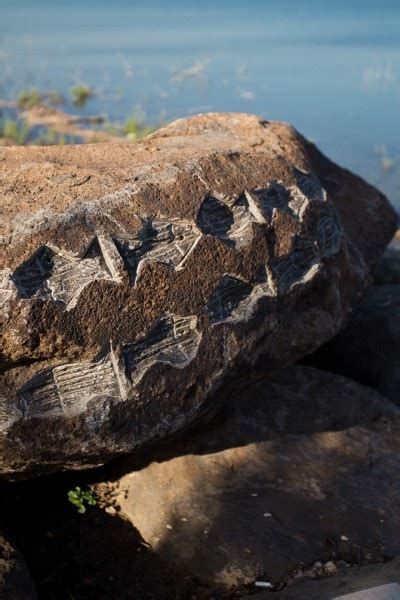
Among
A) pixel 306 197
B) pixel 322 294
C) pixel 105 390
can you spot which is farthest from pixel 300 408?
pixel 105 390

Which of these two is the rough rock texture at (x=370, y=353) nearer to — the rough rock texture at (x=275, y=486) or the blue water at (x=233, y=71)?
the rough rock texture at (x=275, y=486)

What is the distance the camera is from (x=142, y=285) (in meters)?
2.46

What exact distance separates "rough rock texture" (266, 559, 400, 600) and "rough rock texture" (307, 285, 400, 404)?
121cm

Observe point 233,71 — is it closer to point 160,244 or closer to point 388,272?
point 388,272

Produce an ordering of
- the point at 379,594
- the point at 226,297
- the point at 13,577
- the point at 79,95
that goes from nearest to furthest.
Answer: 1. the point at 379,594
2. the point at 13,577
3. the point at 226,297
4. the point at 79,95

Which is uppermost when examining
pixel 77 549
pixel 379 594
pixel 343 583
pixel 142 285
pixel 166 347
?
pixel 142 285

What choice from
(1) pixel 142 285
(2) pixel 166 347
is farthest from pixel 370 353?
(1) pixel 142 285

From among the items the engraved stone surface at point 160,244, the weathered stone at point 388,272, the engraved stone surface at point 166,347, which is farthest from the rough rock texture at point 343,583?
the weathered stone at point 388,272

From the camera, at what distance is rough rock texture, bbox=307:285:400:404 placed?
12.0ft

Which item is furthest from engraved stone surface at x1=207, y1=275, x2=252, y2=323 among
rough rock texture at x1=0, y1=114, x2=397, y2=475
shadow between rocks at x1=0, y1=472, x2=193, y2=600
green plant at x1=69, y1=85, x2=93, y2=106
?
green plant at x1=69, y1=85, x2=93, y2=106

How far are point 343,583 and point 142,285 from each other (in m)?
1.02

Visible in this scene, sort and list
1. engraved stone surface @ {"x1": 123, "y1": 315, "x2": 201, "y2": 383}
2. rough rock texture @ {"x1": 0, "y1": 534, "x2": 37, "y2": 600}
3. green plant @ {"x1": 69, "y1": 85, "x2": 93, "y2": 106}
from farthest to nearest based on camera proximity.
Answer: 1. green plant @ {"x1": 69, "y1": 85, "x2": 93, "y2": 106}
2. engraved stone surface @ {"x1": 123, "y1": 315, "x2": 201, "y2": 383}
3. rough rock texture @ {"x1": 0, "y1": 534, "x2": 37, "y2": 600}

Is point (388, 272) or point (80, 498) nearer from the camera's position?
point (80, 498)

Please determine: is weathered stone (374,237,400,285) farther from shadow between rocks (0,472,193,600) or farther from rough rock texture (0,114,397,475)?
shadow between rocks (0,472,193,600)
